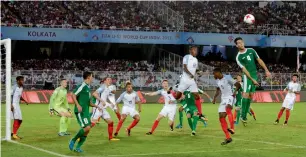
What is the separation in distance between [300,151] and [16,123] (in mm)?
8962

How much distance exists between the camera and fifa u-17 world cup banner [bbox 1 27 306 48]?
50.0m

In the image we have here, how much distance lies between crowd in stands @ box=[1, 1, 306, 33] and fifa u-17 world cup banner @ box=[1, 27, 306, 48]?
0.79 metres

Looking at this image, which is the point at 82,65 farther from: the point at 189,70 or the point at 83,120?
the point at 83,120

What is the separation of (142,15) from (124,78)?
1437cm

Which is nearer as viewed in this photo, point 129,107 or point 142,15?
point 129,107

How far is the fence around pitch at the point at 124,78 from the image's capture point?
1699 inches

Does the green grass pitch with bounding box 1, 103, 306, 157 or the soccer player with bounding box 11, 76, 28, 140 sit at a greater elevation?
the soccer player with bounding box 11, 76, 28, 140

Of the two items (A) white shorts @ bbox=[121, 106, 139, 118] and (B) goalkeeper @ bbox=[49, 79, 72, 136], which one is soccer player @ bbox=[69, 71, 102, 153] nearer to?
(A) white shorts @ bbox=[121, 106, 139, 118]

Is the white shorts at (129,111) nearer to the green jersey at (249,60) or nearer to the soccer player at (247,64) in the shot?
the soccer player at (247,64)

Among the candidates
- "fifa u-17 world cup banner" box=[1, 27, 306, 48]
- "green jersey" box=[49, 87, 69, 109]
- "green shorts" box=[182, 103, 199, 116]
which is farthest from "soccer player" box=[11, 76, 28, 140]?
"fifa u-17 world cup banner" box=[1, 27, 306, 48]

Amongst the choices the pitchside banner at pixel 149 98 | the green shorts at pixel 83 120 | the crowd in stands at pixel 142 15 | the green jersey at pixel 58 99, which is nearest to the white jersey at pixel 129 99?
the green jersey at pixel 58 99

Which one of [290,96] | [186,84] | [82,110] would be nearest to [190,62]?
[186,84]

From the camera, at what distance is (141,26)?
5572 cm

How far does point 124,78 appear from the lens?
45062mm
